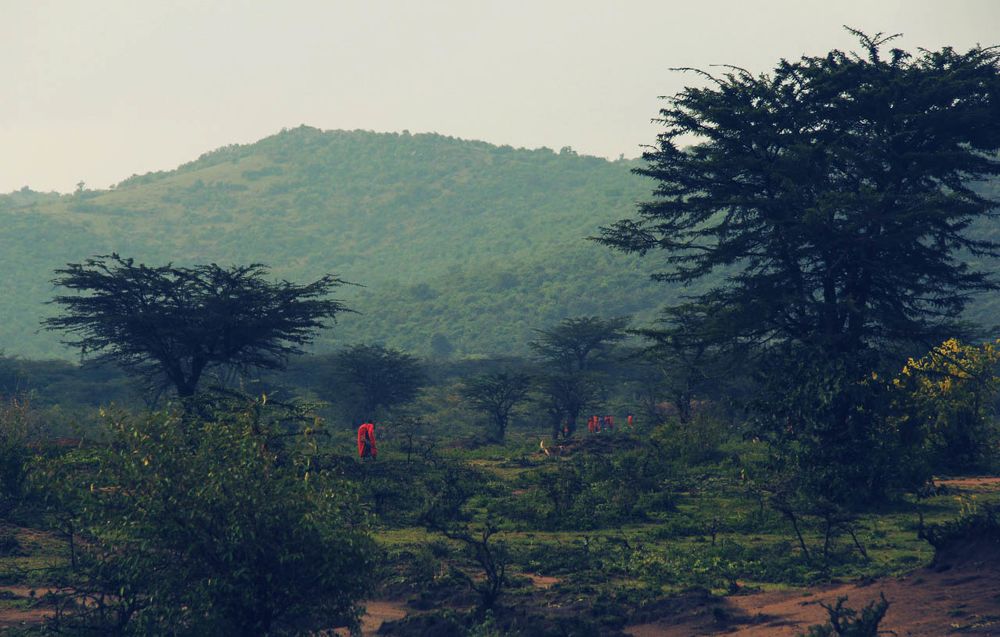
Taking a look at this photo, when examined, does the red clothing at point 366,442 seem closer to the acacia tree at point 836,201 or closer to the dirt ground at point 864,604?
the acacia tree at point 836,201

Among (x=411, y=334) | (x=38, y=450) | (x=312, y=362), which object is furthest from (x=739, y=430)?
(x=411, y=334)

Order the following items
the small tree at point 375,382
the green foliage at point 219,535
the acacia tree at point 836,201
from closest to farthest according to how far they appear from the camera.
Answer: the green foliage at point 219,535 < the acacia tree at point 836,201 < the small tree at point 375,382

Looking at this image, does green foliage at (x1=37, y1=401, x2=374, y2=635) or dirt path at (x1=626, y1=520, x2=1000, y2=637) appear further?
dirt path at (x1=626, y1=520, x2=1000, y2=637)

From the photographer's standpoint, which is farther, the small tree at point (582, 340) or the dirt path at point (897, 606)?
the small tree at point (582, 340)

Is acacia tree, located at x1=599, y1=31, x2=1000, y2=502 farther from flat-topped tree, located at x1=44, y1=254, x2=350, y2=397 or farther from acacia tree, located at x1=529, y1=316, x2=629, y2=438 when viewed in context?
acacia tree, located at x1=529, y1=316, x2=629, y2=438

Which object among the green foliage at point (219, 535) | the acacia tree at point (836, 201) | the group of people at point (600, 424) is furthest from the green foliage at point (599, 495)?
the group of people at point (600, 424)

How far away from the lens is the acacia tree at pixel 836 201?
26.0 meters

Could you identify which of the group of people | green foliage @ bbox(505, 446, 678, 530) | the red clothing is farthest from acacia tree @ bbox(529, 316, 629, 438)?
green foliage @ bbox(505, 446, 678, 530)

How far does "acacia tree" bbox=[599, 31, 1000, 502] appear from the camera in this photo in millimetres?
25969

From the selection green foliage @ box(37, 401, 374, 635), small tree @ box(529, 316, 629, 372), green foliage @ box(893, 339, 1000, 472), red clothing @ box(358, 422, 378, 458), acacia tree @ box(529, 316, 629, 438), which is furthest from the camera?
small tree @ box(529, 316, 629, 372)

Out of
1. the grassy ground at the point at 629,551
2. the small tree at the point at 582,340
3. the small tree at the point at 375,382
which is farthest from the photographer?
the small tree at the point at 582,340

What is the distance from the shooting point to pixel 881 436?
2597cm

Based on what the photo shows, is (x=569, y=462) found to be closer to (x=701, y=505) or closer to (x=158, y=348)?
(x=701, y=505)

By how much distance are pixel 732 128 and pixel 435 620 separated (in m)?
16.7
